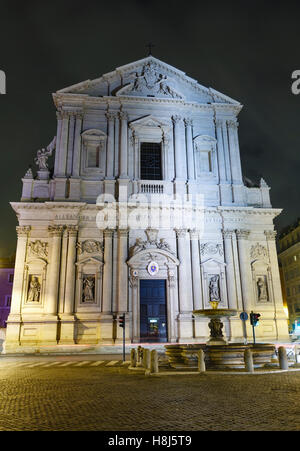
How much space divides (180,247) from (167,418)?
17964 millimetres

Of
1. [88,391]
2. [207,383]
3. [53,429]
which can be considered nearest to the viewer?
[53,429]

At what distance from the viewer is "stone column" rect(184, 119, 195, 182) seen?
25031mm

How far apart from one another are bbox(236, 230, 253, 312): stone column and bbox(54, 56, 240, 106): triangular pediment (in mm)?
9686

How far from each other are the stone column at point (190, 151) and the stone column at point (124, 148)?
4139mm

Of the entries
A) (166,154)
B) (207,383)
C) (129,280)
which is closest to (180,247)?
(129,280)

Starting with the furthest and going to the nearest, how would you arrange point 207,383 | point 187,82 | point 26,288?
point 187,82 → point 26,288 → point 207,383

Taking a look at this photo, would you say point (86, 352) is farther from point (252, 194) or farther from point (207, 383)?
point (252, 194)

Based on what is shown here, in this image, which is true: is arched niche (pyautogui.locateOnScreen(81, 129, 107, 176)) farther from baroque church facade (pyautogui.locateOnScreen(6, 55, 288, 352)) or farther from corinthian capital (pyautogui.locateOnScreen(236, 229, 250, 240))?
corinthian capital (pyautogui.locateOnScreen(236, 229, 250, 240))

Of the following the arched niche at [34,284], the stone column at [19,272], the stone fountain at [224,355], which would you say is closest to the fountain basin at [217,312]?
the stone fountain at [224,355]

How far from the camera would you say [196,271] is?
897 inches

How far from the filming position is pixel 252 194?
1008 inches

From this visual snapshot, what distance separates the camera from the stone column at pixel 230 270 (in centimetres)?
2255

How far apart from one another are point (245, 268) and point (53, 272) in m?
11.5

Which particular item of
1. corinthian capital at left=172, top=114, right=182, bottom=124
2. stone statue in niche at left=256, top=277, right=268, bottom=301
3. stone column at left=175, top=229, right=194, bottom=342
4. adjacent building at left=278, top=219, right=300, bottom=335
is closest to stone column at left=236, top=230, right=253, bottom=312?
stone statue in niche at left=256, top=277, right=268, bottom=301
